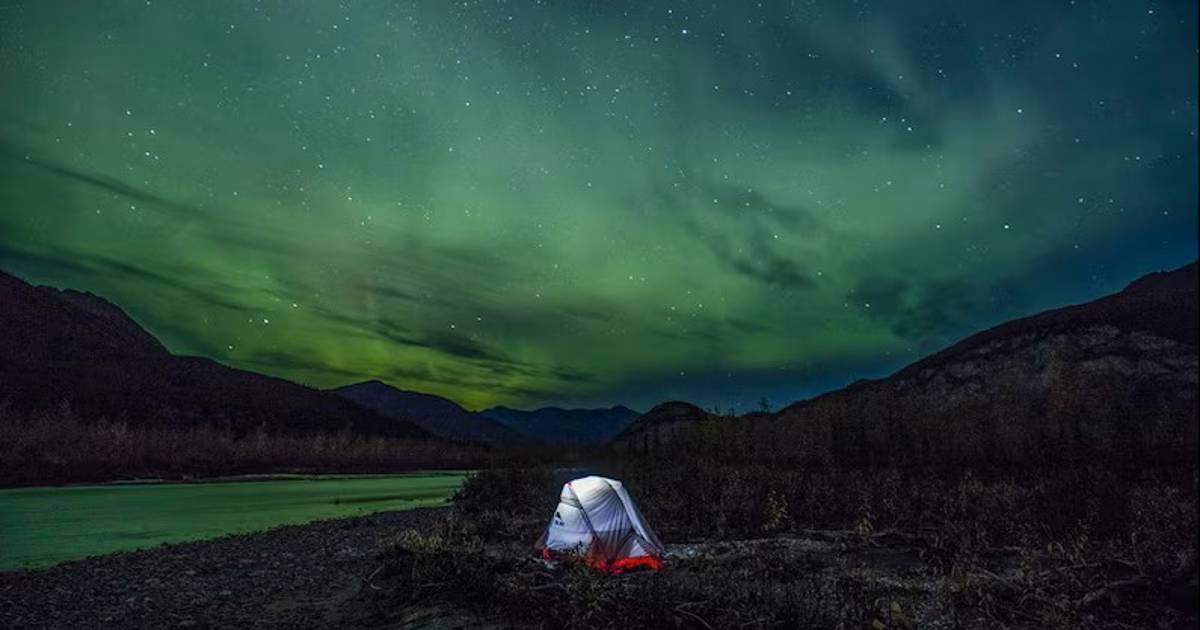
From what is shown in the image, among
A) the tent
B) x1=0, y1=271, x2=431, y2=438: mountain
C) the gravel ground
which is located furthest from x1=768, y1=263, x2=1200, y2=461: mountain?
x1=0, y1=271, x2=431, y2=438: mountain

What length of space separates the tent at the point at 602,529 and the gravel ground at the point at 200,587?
5.63 metres

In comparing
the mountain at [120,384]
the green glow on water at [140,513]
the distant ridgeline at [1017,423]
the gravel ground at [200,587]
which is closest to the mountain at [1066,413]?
the distant ridgeline at [1017,423]

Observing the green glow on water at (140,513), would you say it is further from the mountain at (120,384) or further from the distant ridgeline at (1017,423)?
the mountain at (120,384)

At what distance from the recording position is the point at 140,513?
45.9m

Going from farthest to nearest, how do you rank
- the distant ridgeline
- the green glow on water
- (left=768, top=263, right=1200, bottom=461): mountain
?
the green glow on water
the distant ridgeline
(left=768, top=263, right=1200, bottom=461): mountain

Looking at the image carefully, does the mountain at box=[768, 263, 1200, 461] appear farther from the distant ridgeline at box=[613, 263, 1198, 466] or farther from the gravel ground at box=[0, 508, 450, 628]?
the gravel ground at box=[0, 508, 450, 628]

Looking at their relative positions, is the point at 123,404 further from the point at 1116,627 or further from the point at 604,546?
the point at 1116,627

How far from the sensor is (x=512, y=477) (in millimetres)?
47469

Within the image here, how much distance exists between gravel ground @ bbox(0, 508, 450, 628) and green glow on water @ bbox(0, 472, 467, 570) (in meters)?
4.40

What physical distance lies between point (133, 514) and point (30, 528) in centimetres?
896

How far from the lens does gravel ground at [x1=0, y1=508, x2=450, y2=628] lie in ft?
54.7

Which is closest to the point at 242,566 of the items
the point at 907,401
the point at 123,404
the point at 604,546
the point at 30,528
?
the point at 604,546

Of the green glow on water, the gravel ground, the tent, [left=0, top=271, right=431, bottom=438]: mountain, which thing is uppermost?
[left=0, top=271, right=431, bottom=438]: mountain

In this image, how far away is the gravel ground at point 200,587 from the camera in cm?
1669
